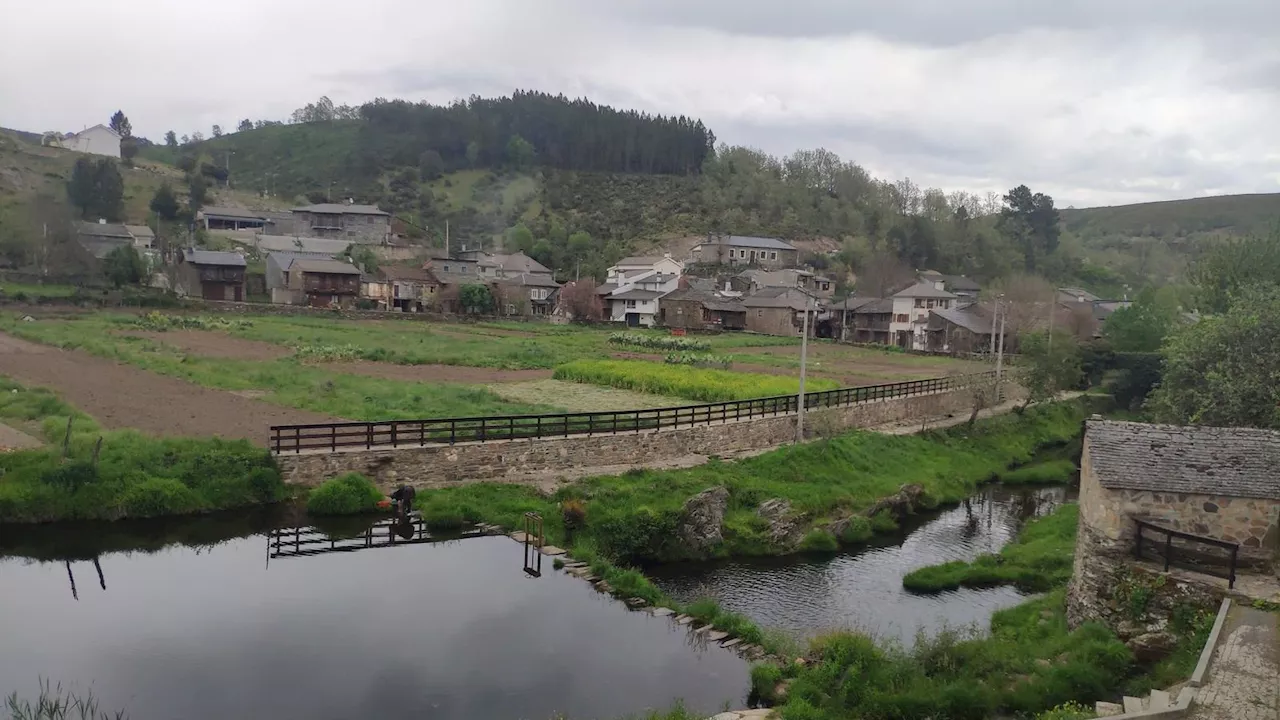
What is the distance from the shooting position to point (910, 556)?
24.3m

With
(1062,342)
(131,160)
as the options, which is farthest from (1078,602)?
(131,160)

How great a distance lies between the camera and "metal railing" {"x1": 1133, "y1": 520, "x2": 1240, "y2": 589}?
14.3 metres

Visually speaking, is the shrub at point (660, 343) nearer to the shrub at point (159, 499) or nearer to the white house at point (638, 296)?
the white house at point (638, 296)

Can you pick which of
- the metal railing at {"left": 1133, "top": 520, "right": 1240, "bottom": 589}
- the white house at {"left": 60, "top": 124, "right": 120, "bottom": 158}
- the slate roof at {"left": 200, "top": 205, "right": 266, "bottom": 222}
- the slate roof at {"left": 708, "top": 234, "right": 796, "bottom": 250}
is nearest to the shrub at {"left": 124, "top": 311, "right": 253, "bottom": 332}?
the slate roof at {"left": 200, "top": 205, "right": 266, "bottom": 222}

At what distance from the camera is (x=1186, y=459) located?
1546cm

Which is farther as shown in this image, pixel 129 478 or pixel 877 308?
pixel 877 308

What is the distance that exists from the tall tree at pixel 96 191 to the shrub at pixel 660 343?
79509 millimetres

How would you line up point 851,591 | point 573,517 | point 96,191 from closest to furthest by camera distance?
point 851,591 → point 573,517 → point 96,191

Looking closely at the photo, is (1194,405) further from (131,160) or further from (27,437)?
(131,160)

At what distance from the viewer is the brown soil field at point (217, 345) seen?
4712 cm

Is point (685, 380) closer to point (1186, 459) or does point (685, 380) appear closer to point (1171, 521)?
point (1186, 459)

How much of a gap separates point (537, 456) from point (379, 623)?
10.3m

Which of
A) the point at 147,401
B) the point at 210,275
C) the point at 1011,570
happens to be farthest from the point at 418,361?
the point at 210,275

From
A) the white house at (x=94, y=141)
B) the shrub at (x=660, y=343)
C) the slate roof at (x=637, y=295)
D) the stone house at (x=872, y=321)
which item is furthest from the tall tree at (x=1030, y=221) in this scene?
the white house at (x=94, y=141)
